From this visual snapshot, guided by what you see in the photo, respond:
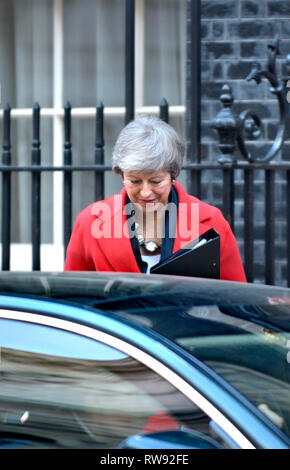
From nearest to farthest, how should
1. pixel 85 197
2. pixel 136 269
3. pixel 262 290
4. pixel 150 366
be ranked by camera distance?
pixel 150 366
pixel 262 290
pixel 136 269
pixel 85 197

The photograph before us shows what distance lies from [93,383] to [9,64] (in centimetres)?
534

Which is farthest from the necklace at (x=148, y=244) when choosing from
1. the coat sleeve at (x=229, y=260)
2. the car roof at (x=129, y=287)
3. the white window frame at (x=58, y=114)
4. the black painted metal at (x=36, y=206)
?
the white window frame at (x=58, y=114)

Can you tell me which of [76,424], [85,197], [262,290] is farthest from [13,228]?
[76,424]

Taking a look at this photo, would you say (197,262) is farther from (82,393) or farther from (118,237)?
(82,393)

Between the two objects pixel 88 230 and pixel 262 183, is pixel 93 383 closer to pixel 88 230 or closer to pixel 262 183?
pixel 88 230

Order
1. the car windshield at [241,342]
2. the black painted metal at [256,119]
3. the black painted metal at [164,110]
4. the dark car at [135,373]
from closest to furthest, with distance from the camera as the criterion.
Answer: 1. the dark car at [135,373]
2. the car windshield at [241,342]
3. the black painted metal at [256,119]
4. the black painted metal at [164,110]

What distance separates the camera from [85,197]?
6801mm

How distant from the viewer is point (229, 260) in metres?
3.55

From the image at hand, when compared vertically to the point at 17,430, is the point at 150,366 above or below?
above

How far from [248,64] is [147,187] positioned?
2960 mm

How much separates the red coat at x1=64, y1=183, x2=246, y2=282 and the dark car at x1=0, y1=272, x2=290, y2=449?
1096 mm

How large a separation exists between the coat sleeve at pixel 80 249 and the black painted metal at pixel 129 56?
62.4 inches

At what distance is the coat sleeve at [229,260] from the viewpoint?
354cm

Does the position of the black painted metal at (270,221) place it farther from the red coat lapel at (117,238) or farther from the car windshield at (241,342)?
the car windshield at (241,342)
